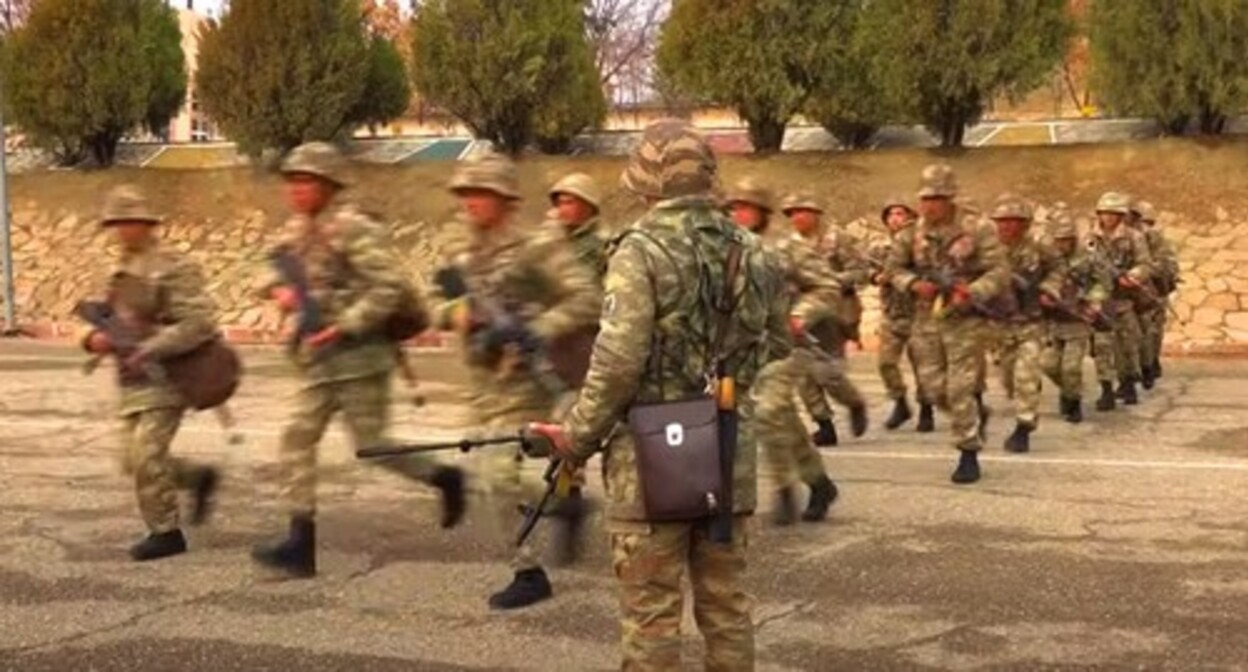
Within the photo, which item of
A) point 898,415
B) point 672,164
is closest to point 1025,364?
Result: point 898,415

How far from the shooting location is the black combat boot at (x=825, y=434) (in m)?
10.4

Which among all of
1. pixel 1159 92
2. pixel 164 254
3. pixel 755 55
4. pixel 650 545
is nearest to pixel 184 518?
pixel 164 254

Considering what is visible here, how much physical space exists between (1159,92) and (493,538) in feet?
48.2

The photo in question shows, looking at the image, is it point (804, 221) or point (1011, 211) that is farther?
point (1011, 211)

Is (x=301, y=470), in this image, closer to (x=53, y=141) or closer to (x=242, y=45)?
(x=242, y=45)

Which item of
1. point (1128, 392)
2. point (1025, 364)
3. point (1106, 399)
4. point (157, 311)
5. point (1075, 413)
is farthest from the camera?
point (1128, 392)

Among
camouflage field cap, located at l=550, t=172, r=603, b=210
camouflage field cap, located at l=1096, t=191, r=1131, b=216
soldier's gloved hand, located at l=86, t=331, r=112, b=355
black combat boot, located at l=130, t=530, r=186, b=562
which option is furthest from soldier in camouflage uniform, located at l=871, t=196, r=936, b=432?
soldier's gloved hand, located at l=86, t=331, r=112, b=355

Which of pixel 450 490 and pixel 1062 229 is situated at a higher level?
pixel 1062 229

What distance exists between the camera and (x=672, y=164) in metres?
4.22

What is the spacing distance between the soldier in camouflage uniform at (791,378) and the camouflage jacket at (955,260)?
2.35ft

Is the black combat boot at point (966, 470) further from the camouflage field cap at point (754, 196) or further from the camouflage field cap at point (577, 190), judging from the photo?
the camouflage field cap at point (577, 190)

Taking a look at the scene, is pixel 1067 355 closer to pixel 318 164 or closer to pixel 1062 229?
pixel 1062 229

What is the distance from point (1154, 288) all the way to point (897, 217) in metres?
4.13

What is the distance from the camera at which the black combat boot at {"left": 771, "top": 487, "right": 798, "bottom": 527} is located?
24.4 feet
